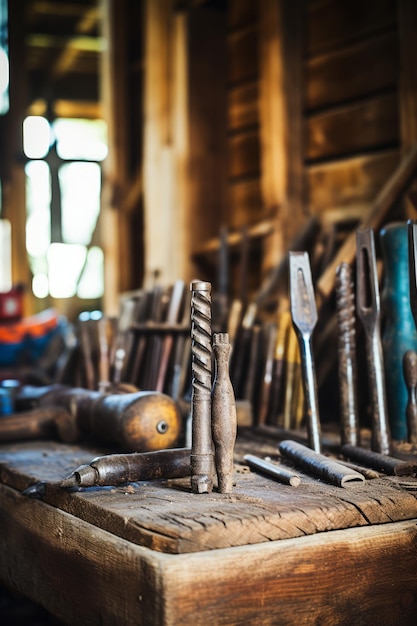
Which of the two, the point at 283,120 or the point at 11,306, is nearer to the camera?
the point at 283,120

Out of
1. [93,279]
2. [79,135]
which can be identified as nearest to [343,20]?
[93,279]

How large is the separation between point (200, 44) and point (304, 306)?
11.6 ft

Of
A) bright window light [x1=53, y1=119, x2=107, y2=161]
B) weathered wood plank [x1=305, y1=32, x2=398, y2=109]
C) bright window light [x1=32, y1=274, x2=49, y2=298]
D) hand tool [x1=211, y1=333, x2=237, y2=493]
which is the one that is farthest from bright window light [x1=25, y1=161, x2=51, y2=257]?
hand tool [x1=211, y1=333, x2=237, y2=493]

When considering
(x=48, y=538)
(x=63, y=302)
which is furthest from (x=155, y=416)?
(x=63, y=302)

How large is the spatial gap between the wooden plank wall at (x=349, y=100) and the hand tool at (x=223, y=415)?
268cm

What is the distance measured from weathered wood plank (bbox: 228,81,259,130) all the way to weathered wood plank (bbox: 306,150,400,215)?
863mm

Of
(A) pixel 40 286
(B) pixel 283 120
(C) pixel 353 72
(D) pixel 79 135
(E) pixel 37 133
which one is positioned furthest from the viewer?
(D) pixel 79 135

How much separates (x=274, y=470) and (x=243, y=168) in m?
3.66

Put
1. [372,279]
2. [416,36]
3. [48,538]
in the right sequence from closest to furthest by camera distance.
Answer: [48,538], [372,279], [416,36]

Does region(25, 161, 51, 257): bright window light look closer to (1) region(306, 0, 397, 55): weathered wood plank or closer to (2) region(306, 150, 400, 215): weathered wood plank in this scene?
(1) region(306, 0, 397, 55): weathered wood plank

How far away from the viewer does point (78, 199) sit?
1566cm

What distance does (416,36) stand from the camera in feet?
14.3

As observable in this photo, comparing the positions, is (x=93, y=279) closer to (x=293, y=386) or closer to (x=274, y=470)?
(x=293, y=386)

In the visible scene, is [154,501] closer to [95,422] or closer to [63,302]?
[95,422]
